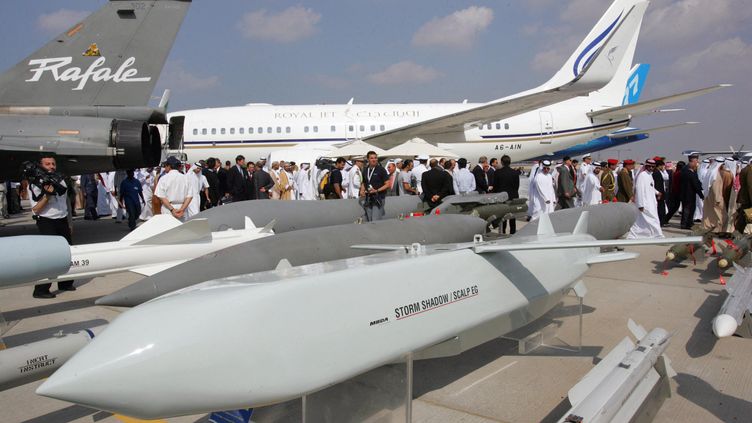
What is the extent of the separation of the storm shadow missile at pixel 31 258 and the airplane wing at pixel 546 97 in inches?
388

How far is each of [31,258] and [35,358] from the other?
1213 mm

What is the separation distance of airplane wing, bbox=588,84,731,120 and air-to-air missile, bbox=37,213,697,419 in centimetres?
1076

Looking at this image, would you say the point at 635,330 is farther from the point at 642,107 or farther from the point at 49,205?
the point at 642,107

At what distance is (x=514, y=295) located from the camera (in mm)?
3270

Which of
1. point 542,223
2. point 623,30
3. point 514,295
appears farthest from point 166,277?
point 623,30

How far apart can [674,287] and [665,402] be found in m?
3.18

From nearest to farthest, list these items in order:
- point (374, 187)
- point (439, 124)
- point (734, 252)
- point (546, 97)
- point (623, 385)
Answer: point (623, 385), point (734, 252), point (374, 187), point (546, 97), point (439, 124)

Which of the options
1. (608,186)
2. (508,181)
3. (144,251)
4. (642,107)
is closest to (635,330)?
(144,251)

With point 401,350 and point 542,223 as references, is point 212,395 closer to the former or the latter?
point 401,350

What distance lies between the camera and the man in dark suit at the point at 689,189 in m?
10.4

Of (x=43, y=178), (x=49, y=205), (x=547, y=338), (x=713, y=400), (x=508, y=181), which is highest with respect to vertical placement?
(x=43, y=178)

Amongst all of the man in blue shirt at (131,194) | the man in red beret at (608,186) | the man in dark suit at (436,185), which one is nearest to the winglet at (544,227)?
the man in dark suit at (436,185)

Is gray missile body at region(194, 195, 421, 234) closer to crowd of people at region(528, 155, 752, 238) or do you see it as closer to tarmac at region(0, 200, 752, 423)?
tarmac at region(0, 200, 752, 423)

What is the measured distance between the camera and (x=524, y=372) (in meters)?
3.55
